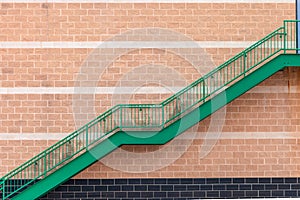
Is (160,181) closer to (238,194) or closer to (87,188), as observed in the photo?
(87,188)

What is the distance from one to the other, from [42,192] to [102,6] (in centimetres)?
521

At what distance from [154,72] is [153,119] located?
130cm

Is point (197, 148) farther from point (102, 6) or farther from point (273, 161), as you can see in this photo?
point (102, 6)

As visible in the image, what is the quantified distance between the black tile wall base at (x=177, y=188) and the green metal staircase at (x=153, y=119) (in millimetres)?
850

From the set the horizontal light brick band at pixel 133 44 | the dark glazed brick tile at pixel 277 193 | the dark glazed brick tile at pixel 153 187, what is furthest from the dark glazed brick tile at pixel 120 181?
the dark glazed brick tile at pixel 277 193

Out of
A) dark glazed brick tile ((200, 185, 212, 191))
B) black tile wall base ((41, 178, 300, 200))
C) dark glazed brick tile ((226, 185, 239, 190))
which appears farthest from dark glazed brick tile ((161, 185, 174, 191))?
dark glazed brick tile ((226, 185, 239, 190))

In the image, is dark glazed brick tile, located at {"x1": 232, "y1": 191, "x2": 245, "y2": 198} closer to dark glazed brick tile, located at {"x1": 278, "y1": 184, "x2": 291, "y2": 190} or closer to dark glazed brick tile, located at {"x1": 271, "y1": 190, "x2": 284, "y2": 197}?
dark glazed brick tile, located at {"x1": 271, "y1": 190, "x2": 284, "y2": 197}

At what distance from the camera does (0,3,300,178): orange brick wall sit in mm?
14250

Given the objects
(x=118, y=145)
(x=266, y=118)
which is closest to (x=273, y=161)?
(x=266, y=118)

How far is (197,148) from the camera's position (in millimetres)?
14352

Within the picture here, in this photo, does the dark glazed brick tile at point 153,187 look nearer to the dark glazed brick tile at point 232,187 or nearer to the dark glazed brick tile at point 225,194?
the dark glazed brick tile at point 225,194

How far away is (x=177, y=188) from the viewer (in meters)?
14.3

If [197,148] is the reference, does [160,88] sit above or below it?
above

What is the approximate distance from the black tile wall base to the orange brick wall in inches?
7.5
